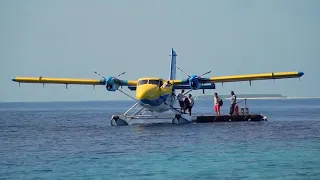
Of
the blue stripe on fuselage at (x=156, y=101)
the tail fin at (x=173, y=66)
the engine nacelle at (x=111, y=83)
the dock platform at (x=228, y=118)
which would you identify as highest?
the tail fin at (x=173, y=66)

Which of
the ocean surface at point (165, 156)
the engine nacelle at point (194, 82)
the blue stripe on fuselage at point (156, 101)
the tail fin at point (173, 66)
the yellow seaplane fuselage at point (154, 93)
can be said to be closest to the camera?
the ocean surface at point (165, 156)

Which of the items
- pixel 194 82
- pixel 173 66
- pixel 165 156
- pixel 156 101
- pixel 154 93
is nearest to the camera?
pixel 165 156

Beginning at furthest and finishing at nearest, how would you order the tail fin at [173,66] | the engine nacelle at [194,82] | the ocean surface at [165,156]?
1. the tail fin at [173,66]
2. the engine nacelle at [194,82]
3. the ocean surface at [165,156]

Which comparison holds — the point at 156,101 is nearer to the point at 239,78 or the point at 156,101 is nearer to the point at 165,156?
the point at 239,78

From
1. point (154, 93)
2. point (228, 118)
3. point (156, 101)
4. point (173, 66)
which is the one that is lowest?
point (228, 118)

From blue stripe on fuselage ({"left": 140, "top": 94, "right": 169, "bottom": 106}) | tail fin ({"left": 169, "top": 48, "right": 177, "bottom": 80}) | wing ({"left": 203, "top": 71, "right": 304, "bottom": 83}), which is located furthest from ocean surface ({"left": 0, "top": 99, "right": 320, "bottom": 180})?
tail fin ({"left": 169, "top": 48, "right": 177, "bottom": 80})

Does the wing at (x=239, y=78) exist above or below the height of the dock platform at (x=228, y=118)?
above

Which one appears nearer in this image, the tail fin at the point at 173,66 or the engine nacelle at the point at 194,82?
the engine nacelle at the point at 194,82

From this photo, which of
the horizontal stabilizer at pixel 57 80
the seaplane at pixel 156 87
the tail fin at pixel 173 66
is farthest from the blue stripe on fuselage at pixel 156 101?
the tail fin at pixel 173 66

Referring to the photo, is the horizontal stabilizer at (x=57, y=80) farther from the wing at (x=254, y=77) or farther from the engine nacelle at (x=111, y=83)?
the wing at (x=254, y=77)

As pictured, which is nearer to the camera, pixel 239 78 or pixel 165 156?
pixel 165 156

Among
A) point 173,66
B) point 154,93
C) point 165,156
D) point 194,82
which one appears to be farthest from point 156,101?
point 165,156

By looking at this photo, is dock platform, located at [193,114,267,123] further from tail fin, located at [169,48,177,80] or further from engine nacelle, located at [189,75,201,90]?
tail fin, located at [169,48,177,80]

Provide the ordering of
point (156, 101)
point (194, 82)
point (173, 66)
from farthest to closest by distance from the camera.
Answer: point (173, 66)
point (194, 82)
point (156, 101)
